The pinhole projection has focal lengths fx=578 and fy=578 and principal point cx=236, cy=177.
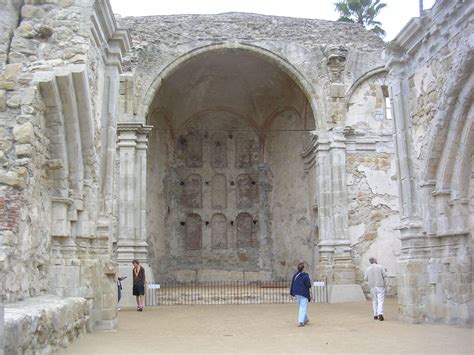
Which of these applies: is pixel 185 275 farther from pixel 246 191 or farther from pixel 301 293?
pixel 301 293

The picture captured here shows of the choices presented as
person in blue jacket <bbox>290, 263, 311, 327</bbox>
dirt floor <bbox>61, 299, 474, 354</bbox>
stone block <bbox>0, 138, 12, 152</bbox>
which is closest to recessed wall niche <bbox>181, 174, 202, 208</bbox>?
dirt floor <bbox>61, 299, 474, 354</bbox>

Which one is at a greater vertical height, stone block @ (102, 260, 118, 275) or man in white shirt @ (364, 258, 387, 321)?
stone block @ (102, 260, 118, 275)

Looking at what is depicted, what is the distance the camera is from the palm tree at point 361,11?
29.4 meters

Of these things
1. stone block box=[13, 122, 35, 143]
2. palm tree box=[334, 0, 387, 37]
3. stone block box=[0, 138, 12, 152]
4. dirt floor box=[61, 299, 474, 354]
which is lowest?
dirt floor box=[61, 299, 474, 354]

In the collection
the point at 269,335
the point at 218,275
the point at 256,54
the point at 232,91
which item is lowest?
the point at 269,335

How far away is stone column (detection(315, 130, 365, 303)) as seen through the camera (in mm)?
16266

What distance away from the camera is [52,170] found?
7.97 meters

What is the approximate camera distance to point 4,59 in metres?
7.15

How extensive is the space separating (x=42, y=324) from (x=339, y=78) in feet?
44.9

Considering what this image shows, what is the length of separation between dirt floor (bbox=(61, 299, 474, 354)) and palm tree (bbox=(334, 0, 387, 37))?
20.1m

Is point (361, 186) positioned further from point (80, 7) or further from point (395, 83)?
point (80, 7)

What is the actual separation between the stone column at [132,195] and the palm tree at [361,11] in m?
16.6

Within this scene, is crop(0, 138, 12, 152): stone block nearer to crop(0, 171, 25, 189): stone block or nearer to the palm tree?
crop(0, 171, 25, 189): stone block

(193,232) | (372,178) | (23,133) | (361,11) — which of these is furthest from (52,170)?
(361,11)
